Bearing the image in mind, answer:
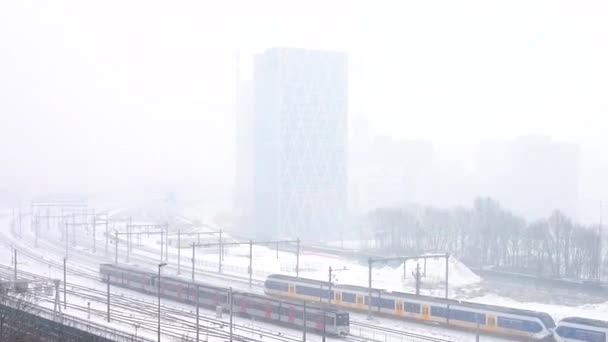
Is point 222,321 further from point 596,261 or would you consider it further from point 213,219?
point 213,219

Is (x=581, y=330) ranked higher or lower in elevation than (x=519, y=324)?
higher

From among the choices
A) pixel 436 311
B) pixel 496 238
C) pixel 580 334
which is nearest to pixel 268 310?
pixel 436 311

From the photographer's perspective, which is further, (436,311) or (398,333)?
(436,311)

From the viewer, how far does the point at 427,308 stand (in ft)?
53.5

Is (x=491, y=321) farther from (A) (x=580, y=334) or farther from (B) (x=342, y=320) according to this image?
(B) (x=342, y=320)

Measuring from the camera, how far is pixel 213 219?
49.3m

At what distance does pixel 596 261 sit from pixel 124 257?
18.1 meters

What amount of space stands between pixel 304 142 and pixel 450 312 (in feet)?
95.3

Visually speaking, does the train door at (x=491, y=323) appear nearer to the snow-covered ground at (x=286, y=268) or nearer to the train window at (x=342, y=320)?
the snow-covered ground at (x=286, y=268)

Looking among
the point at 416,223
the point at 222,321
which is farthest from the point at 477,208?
the point at 222,321

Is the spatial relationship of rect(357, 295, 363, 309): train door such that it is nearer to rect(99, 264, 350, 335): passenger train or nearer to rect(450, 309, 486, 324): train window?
rect(99, 264, 350, 335): passenger train

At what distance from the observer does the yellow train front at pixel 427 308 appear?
47.3 ft

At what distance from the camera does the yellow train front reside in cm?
1443

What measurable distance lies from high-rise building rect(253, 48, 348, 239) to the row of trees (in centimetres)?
922
